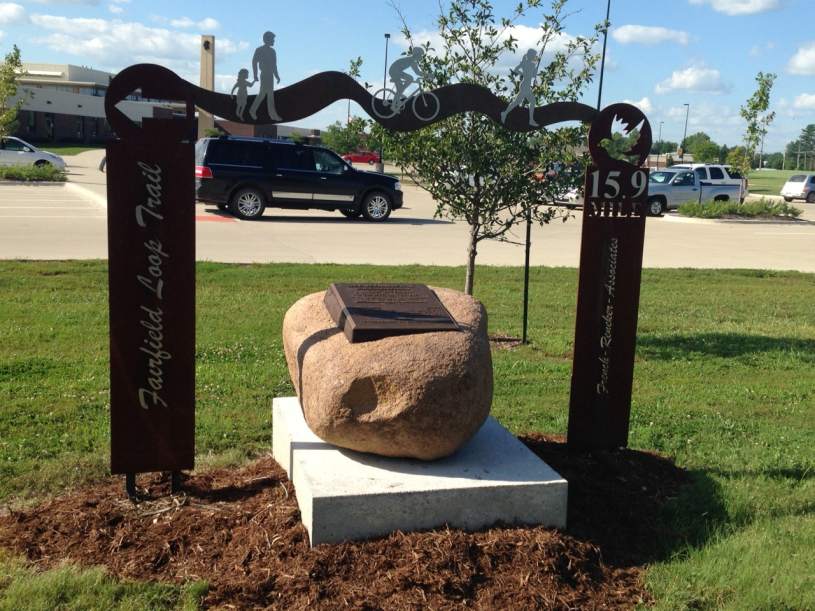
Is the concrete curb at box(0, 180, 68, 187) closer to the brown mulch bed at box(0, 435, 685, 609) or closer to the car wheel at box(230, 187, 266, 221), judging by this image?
the car wheel at box(230, 187, 266, 221)

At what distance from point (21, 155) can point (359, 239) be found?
832 inches

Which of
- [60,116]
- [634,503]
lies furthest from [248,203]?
[60,116]

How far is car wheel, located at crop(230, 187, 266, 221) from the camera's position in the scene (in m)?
19.6

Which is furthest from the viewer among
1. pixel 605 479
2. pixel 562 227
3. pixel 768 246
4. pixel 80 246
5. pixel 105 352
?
pixel 562 227

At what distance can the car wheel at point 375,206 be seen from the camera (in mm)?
21172

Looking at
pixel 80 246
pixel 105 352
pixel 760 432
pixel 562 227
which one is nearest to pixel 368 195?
pixel 562 227

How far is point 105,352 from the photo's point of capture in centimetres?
738

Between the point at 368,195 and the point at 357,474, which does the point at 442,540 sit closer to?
the point at 357,474

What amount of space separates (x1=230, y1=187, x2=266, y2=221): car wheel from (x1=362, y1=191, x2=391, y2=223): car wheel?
275cm

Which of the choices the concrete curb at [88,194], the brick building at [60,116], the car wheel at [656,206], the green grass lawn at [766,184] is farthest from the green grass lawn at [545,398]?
the brick building at [60,116]

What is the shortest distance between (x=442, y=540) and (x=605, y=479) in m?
1.37

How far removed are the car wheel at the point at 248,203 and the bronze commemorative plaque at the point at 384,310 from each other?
15.2 m

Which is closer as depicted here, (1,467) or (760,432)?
(1,467)

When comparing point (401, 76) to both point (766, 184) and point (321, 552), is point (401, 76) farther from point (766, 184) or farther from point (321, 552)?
point (766, 184)
